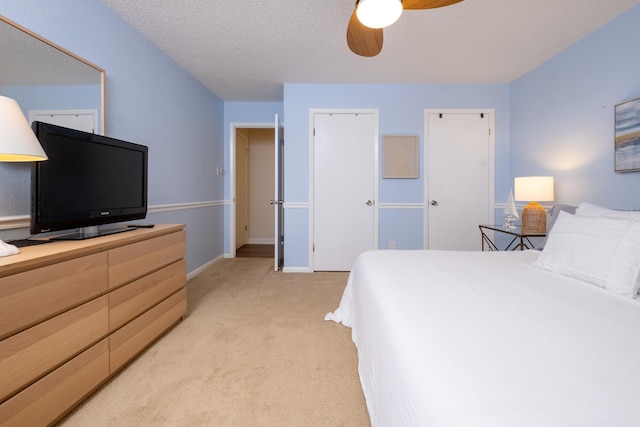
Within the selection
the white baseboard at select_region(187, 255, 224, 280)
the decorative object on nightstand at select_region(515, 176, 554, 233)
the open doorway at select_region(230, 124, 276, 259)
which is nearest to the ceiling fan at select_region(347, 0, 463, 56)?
the decorative object on nightstand at select_region(515, 176, 554, 233)

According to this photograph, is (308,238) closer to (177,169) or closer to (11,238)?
(177,169)

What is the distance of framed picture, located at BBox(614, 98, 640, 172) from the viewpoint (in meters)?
2.03

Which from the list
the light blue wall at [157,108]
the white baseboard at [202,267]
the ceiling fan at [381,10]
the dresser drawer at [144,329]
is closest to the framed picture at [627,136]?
the ceiling fan at [381,10]

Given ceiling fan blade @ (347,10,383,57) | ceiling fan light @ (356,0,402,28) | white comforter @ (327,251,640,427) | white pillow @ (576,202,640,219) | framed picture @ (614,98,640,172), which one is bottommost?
white comforter @ (327,251,640,427)

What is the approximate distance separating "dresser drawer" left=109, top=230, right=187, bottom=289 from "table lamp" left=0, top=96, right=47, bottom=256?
1.40 feet

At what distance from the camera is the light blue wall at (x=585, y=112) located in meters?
2.13

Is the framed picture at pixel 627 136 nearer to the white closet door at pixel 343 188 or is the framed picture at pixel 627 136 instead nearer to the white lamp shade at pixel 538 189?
the white lamp shade at pixel 538 189

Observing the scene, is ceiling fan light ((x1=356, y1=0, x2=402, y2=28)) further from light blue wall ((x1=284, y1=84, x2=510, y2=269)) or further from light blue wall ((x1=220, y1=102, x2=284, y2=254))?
light blue wall ((x1=220, y1=102, x2=284, y2=254))

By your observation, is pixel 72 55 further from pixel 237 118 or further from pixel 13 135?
pixel 237 118

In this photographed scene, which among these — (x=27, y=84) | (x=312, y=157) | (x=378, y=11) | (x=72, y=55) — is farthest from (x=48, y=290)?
(x=312, y=157)

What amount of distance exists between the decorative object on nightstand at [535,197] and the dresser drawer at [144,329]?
3123mm

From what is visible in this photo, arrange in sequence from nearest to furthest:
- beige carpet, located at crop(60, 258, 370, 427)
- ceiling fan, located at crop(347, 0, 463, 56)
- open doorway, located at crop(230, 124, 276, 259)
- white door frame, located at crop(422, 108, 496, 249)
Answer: beige carpet, located at crop(60, 258, 370, 427), ceiling fan, located at crop(347, 0, 463, 56), white door frame, located at crop(422, 108, 496, 249), open doorway, located at crop(230, 124, 276, 259)

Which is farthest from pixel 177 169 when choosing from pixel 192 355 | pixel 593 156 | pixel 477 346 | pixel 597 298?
pixel 593 156

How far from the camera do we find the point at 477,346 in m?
0.71
